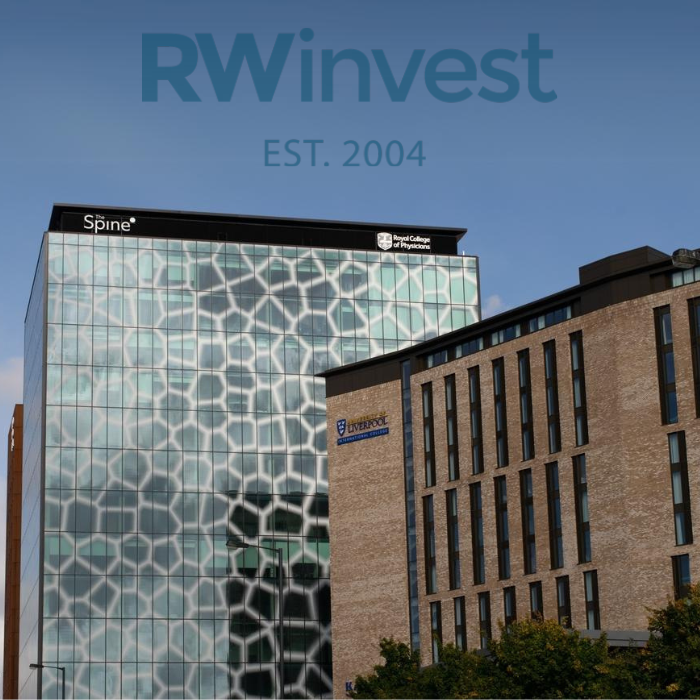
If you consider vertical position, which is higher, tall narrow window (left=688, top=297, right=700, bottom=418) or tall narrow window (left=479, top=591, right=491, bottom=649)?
tall narrow window (left=688, top=297, right=700, bottom=418)

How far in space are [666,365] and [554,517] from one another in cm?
1135

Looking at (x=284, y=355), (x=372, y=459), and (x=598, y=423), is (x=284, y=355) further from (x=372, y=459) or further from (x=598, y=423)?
(x=598, y=423)

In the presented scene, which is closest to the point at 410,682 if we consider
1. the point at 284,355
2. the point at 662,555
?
the point at 662,555

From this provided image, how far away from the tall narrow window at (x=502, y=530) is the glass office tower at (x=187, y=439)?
37252 millimetres

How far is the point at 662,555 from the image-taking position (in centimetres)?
7250

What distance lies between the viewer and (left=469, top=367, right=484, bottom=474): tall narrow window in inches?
3408

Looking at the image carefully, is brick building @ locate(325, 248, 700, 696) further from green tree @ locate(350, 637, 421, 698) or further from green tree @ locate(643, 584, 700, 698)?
green tree @ locate(643, 584, 700, 698)

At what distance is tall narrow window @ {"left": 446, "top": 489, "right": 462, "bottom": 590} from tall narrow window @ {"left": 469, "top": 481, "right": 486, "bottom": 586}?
1754 mm

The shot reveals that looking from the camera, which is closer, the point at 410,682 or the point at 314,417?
the point at 410,682

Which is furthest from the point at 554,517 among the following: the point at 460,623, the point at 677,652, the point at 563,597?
the point at 677,652

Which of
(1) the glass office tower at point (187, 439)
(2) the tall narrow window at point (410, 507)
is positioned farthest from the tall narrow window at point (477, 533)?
(1) the glass office tower at point (187, 439)

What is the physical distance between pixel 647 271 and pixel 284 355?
2006 inches

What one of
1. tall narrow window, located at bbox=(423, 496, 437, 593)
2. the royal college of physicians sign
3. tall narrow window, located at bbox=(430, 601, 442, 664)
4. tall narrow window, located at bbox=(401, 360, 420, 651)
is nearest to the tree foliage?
tall narrow window, located at bbox=(430, 601, 442, 664)

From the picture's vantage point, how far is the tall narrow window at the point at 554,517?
79312 mm
